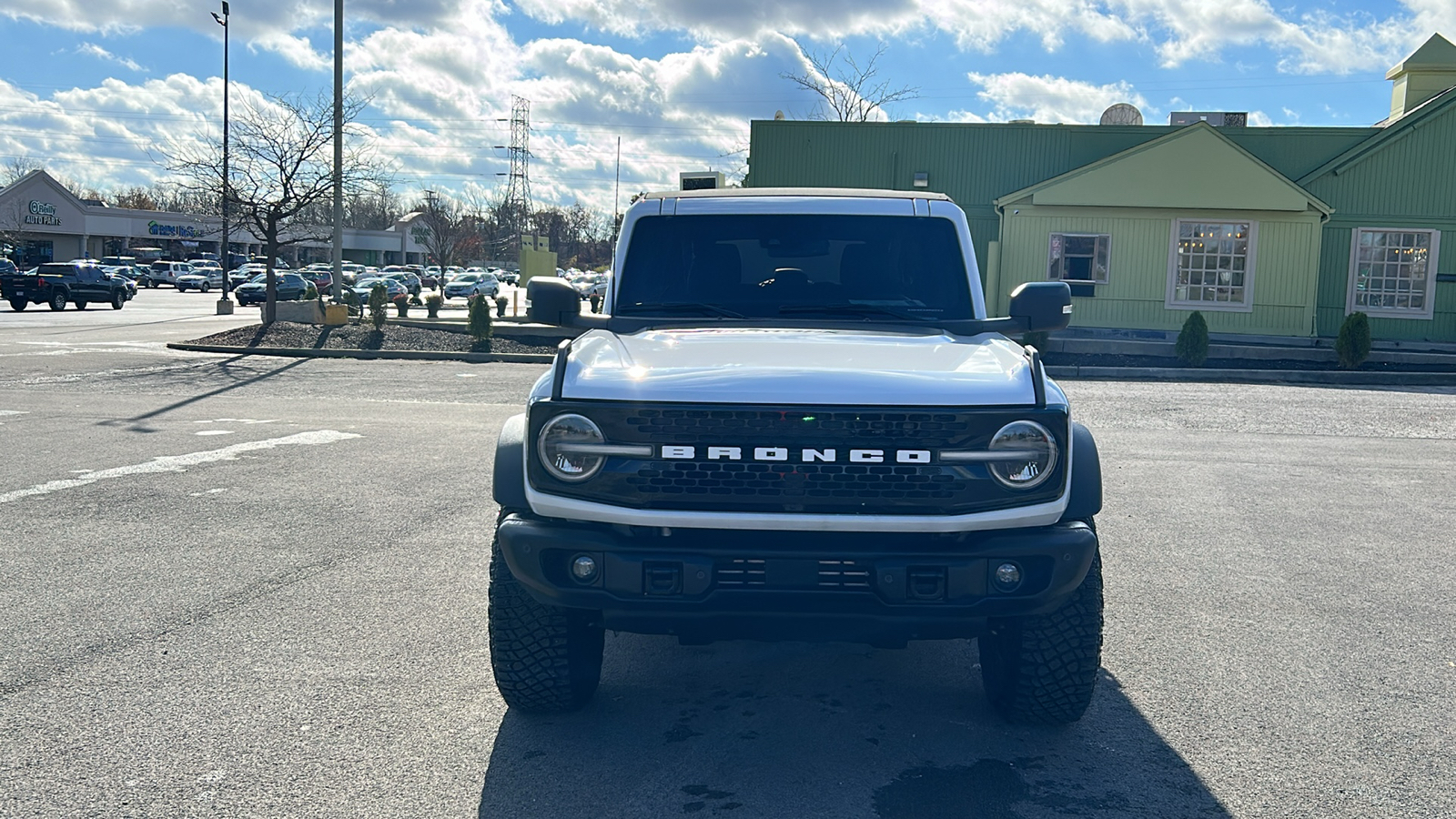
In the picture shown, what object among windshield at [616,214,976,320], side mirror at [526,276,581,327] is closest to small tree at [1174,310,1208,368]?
windshield at [616,214,976,320]

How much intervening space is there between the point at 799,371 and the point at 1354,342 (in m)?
20.0

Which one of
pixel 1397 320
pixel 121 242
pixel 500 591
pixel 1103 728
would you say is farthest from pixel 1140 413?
pixel 121 242

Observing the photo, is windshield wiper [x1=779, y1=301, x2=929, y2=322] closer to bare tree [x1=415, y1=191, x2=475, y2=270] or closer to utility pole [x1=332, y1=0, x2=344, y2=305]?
utility pole [x1=332, y1=0, x2=344, y2=305]

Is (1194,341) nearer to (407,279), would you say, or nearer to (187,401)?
(187,401)

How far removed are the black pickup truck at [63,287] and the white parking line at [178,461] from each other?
34.7 m

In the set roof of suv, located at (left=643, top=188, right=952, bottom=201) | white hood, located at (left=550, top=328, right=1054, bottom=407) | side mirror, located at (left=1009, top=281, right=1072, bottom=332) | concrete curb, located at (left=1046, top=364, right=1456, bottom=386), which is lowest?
concrete curb, located at (left=1046, top=364, right=1456, bottom=386)

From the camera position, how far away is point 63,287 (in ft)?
136

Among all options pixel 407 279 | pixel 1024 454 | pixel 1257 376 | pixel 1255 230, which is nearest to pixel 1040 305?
pixel 1024 454

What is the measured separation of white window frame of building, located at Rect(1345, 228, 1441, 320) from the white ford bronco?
26.0 m

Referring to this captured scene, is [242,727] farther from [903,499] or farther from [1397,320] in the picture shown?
[1397,320]

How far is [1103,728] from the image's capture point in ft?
14.0

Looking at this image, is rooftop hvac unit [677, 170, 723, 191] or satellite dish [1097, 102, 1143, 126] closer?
rooftop hvac unit [677, 170, 723, 191]

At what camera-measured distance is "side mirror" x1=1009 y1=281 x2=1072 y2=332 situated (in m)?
4.93

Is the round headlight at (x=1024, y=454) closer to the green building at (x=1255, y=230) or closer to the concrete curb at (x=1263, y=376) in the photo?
the concrete curb at (x=1263, y=376)
